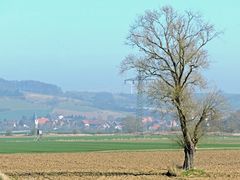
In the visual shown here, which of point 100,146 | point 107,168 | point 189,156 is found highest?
point 100,146

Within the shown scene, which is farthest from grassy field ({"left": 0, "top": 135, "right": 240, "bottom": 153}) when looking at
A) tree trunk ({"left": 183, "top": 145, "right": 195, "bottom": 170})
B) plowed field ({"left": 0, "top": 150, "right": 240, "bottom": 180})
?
tree trunk ({"left": 183, "top": 145, "right": 195, "bottom": 170})

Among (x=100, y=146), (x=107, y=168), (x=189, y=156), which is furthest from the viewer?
(x=100, y=146)

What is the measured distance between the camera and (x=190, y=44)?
39969mm

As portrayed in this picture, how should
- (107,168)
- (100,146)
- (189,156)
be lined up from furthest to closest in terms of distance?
(100,146) → (107,168) → (189,156)

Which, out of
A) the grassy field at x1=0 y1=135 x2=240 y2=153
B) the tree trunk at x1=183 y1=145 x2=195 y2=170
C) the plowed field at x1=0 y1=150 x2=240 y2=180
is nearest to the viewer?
the plowed field at x1=0 y1=150 x2=240 y2=180

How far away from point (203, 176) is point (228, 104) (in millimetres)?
5803

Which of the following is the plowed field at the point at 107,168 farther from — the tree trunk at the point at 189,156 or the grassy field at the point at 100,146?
the grassy field at the point at 100,146

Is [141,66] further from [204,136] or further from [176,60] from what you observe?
[204,136]

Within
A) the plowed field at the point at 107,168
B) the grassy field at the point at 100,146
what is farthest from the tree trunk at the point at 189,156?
the grassy field at the point at 100,146

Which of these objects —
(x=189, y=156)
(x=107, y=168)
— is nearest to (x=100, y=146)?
(x=107, y=168)

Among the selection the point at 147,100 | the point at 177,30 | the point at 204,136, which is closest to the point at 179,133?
the point at 204,136

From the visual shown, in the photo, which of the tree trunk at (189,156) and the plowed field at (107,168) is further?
the tree trunk at (189,156)

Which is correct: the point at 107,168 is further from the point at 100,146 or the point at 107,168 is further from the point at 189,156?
the point at 100,146

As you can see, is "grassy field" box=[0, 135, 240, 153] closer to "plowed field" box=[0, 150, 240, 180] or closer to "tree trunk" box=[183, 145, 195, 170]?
"plowed field" box=[0, 150, 240, 180]
